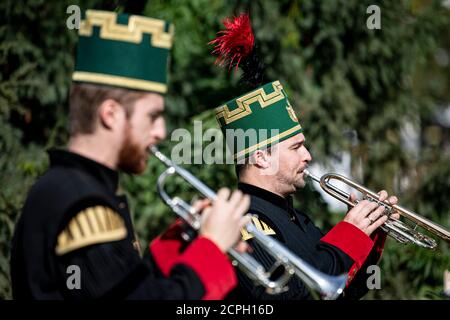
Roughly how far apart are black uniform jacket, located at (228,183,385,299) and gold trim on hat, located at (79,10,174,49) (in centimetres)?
125

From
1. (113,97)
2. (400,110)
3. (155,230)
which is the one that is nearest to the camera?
(113,97)

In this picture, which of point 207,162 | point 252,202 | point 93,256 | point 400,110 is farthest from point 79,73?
point 400,110

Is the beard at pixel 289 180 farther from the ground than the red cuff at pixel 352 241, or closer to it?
farther from the ground

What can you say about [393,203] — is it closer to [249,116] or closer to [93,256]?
[249,116]

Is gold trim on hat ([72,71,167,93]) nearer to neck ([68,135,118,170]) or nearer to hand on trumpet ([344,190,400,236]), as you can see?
neck ([68,135,118,170])

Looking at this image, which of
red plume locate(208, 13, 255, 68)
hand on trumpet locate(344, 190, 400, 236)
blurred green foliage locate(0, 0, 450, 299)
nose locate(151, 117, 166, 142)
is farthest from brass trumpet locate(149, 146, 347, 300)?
blurred green foliage locate(0, 0, 450, 299)

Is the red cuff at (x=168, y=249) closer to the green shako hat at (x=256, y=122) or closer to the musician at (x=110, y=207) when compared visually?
the musician at (x=110, y=207)

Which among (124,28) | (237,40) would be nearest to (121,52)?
(124,28)

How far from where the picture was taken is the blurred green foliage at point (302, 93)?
6.32 metres

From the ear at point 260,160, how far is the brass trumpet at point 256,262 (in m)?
1.11

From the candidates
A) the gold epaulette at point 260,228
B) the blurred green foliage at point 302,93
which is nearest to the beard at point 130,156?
the gold epaulette at point 260,228

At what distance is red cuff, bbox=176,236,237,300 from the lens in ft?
7.93

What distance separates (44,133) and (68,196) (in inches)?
183

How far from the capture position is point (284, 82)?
702 centimetres
